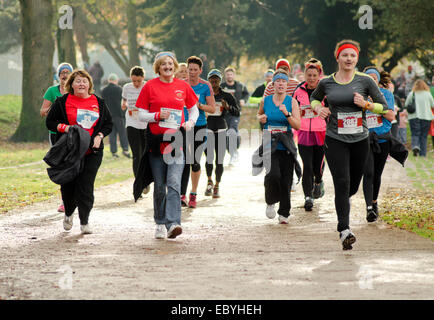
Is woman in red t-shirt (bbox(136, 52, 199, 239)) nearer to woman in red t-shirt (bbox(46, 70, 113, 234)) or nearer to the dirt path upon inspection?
the dirt path

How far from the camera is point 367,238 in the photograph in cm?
900

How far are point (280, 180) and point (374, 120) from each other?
4.80ft

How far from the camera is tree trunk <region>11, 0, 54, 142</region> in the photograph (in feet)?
87.2

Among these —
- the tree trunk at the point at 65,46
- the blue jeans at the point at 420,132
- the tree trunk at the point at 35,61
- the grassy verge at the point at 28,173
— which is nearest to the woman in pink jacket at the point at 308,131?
the grassy verge at the point at 28,173

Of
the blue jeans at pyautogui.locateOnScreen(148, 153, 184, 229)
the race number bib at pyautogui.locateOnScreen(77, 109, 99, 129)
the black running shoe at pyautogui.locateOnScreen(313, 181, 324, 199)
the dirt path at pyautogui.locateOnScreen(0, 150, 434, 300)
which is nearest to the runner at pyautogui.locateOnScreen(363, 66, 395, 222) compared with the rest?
the dirt path at pyautogui.locateOnScreen(0, 150, 434, 300)

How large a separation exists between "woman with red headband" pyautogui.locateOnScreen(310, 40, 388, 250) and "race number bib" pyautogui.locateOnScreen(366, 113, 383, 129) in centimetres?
230

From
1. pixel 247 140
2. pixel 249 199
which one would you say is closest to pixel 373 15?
pixel 247 140

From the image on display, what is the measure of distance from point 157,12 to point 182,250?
3590cm

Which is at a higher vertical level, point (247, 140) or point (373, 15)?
point (373, 15)

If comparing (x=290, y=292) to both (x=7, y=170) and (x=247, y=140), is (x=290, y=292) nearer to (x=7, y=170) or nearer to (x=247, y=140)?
(x=7, y=170)

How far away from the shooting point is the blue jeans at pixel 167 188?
8930 millimetres

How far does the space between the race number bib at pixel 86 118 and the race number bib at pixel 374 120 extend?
358cm
